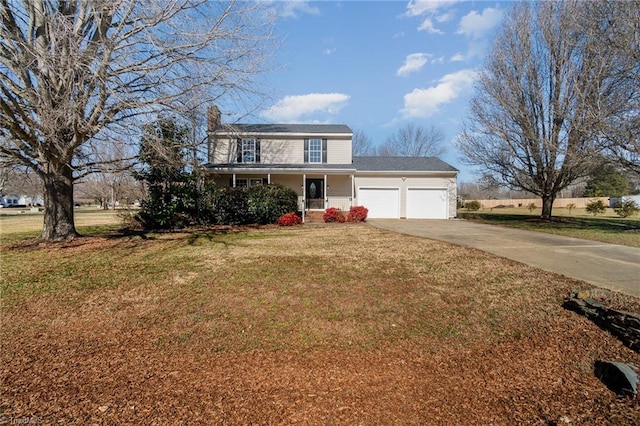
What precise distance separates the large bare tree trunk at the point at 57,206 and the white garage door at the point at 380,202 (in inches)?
600

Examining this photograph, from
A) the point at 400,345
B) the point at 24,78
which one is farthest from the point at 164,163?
the point at 400,345

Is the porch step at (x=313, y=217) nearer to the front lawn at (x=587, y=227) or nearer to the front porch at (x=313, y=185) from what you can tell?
the front porch at (x=313, y=185)

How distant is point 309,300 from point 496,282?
3604 mm

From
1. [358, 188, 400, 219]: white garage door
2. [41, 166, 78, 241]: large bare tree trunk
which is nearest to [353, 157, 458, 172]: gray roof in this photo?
[358, 188, 400, 219]: white garage door

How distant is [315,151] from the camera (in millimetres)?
19625

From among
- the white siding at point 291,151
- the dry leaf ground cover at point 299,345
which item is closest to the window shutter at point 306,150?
the white siding at point 291,151

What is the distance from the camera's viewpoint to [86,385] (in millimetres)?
3055

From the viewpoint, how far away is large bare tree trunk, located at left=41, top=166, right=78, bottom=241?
884 cm

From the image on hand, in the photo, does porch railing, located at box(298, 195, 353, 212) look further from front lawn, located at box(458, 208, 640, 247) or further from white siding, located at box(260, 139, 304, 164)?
A: front lawn, located at box(458, 208, 640, 247)

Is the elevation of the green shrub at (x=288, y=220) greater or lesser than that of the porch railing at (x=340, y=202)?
lesser

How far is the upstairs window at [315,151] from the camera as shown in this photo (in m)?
19.6

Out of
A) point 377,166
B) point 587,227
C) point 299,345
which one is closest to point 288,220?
point 377,166

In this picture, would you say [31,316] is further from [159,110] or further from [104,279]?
[159,110]

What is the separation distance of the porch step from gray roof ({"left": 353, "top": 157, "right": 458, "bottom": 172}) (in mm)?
4281
